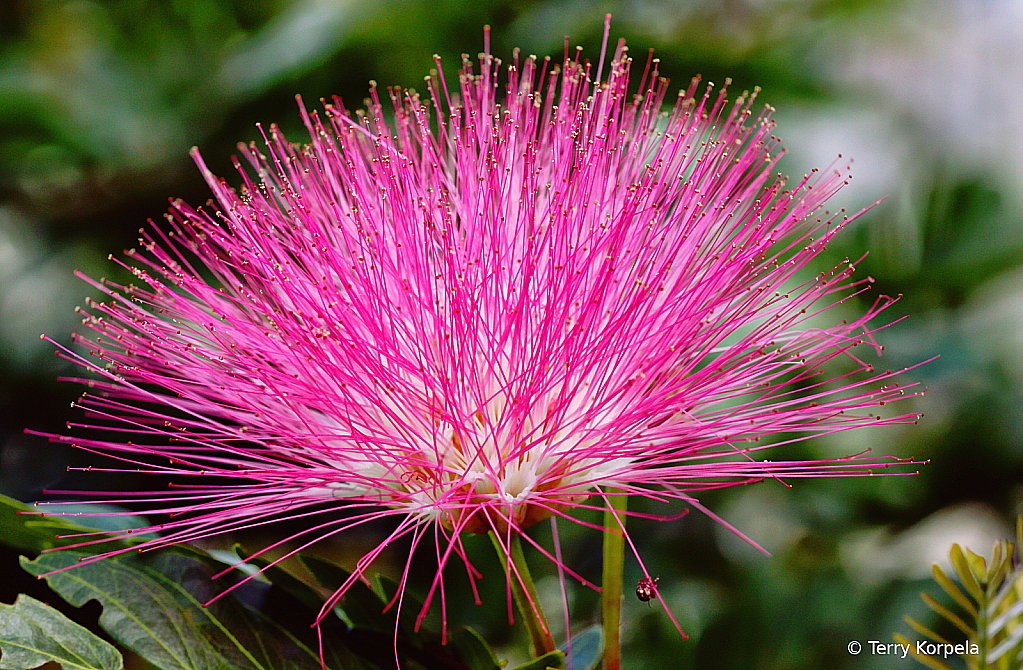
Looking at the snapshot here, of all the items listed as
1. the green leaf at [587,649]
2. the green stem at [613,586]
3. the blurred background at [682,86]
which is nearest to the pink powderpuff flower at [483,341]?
the green stem at [613,586]

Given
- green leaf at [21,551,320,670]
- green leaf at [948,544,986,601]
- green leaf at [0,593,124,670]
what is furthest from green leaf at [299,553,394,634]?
green leaf at [948,544,986,601]

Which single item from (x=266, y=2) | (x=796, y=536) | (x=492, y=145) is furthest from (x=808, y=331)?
(x=266, y=2)

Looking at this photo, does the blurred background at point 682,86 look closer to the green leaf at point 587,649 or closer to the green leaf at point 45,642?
the green leaf at point 587,649

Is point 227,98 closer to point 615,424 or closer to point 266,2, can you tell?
point 266,2

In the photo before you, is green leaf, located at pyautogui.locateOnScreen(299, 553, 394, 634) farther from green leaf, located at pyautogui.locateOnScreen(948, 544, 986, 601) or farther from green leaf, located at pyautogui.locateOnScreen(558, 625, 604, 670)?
green leaf, located at pyautogui.locateOnScreen(948, 544, 986, 601)

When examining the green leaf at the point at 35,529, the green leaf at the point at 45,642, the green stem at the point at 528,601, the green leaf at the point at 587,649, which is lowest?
the green leaf at the point at 587,649

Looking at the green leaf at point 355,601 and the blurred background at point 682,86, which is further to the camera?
the blurred background at point 682,86
